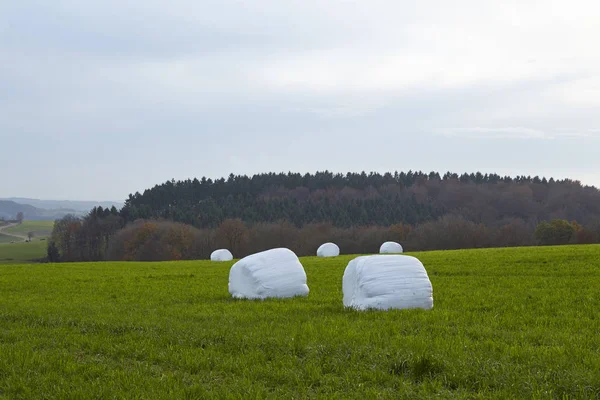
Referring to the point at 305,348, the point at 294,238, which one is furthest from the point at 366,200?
the point at 305,348

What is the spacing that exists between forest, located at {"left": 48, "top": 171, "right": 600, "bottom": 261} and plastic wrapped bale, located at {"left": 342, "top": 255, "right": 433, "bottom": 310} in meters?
64.3

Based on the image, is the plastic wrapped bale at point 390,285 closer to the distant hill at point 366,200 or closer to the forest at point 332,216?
the forest at point 332,216

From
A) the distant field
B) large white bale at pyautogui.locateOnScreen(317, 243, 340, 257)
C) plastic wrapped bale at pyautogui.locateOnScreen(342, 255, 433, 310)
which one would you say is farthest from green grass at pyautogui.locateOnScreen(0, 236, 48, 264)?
plastic wrapped bale at pyautogui.locateOnScreen(342, 255, 433, 310)

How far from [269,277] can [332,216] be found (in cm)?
10534

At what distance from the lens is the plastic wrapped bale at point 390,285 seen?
14969mm

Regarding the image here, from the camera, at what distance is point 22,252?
142 meters

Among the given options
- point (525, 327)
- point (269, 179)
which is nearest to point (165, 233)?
point (269, 179)

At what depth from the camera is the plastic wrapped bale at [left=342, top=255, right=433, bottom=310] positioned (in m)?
15.0

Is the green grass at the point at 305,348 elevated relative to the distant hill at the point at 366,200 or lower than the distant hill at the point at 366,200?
lower

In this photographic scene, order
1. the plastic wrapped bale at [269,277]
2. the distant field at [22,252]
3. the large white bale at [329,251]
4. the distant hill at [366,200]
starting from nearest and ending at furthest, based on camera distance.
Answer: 1. the plastic wrapped bale at [269,277]
2. the large white bale at [329,251]
3. the distant hill at [366,200]
4. the distant field at [22,252]

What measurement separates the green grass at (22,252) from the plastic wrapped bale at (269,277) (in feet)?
371

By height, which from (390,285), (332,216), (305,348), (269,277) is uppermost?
(332,216)

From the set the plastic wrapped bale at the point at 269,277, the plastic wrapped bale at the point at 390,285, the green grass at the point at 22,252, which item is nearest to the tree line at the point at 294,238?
the green grass at the point at 22,252

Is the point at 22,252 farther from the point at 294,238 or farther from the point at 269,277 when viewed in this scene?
the point at 269,277
